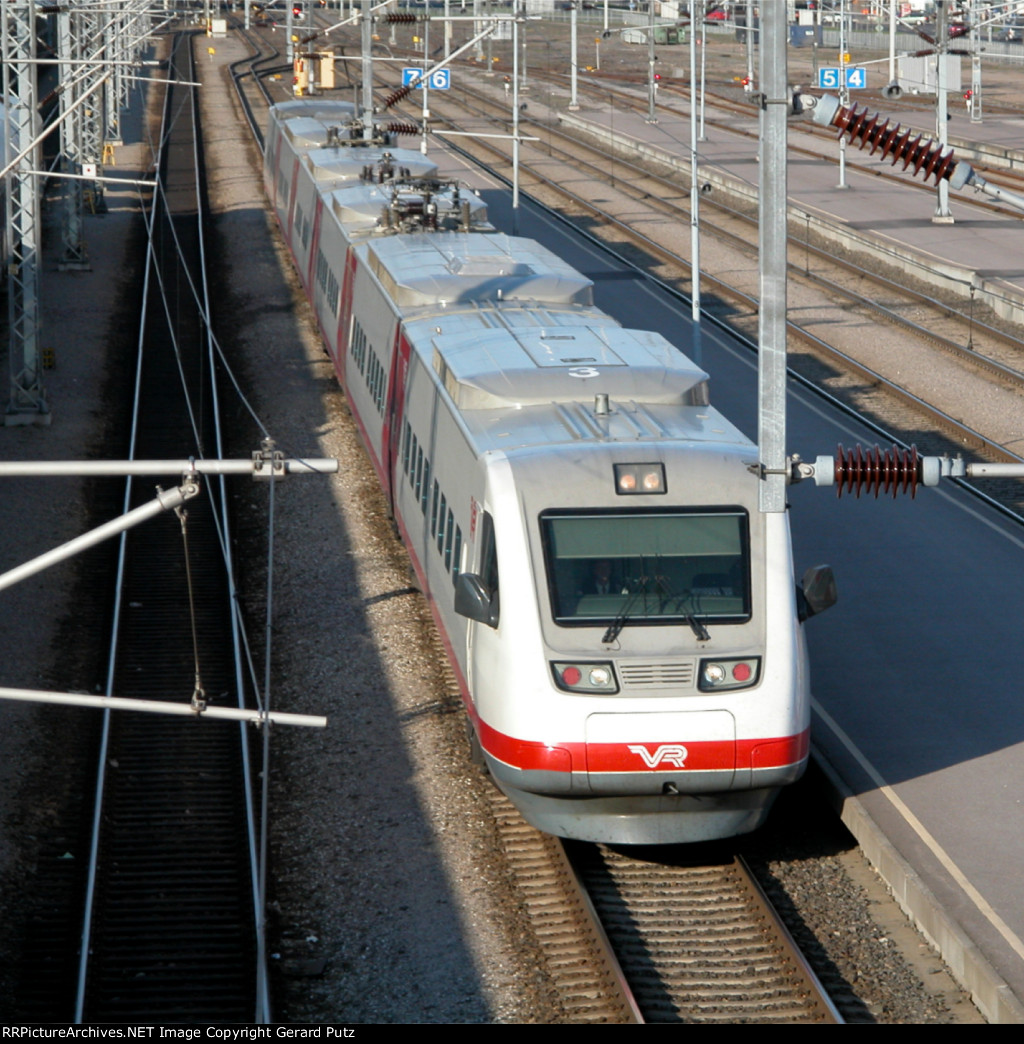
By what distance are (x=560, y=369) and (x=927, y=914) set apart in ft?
17.1

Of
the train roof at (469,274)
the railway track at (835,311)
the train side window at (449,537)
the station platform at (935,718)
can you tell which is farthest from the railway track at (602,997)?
the railway track at (835,311)

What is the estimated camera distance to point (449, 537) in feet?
43.2

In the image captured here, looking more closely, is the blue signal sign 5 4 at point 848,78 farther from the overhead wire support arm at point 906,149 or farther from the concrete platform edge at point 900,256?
the overhead wire support arm at point 906,149

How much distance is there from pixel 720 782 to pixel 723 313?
878 inches

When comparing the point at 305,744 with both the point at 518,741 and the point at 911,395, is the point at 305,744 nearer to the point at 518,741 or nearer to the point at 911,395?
the point at 518,741

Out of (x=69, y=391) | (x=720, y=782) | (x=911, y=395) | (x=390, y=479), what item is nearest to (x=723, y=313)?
(x=911, y=395)

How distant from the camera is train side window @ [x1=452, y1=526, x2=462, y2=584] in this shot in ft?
41.3

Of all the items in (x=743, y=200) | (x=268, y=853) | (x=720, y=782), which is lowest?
→ (x=268, y=853)

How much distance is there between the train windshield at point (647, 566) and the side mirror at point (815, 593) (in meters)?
0.59

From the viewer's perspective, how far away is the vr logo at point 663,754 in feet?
34.4

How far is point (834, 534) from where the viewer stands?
1858cm

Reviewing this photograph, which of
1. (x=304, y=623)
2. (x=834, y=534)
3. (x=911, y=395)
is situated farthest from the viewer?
(x=911, y=395)

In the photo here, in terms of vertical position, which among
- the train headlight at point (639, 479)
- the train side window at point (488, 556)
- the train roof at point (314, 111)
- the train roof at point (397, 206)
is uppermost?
Result: the train roof at point (314, 111)

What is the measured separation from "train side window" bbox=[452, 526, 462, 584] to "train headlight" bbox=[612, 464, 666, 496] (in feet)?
6.25
